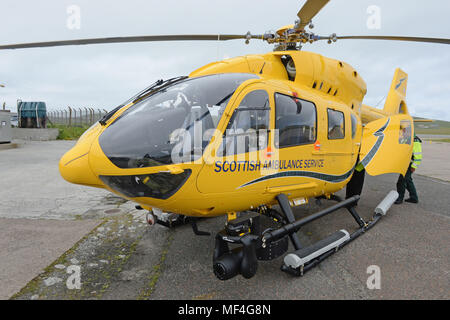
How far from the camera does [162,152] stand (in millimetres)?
2746

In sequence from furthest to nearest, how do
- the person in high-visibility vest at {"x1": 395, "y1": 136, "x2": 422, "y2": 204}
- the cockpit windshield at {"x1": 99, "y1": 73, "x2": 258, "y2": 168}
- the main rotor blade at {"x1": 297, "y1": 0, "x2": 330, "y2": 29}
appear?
the person in high-visibility vest at {"x1": 395, "y1": 136, "x2": 422, "y2": 204}, the main rotor blade at {"x1": 297, "y1": 0, "x2": 330, "y2": 29}, the cockpit windshield at {"x1": 99, "y1": 73, "x2": 258, "y2": 168}

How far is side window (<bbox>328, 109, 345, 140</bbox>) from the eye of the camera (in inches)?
175

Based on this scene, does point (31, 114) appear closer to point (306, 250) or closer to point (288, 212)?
point (288, 212)

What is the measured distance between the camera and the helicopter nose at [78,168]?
2812 millimetres

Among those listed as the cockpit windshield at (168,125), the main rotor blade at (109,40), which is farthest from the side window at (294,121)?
the main rotor blade at (109,40)

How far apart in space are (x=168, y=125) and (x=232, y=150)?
0.70m

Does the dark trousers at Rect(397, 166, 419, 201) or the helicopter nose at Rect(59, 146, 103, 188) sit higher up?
the helicopter nose at Rect(59, 146, 103, 188)

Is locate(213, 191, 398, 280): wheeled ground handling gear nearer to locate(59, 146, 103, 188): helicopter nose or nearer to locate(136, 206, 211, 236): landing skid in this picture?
locate(136, 206, 211, 236): landing skid

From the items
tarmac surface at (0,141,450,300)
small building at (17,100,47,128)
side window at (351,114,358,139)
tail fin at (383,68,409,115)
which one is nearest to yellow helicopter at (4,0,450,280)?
tarmac surface at (0,141,450,300)

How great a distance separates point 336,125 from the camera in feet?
15.2

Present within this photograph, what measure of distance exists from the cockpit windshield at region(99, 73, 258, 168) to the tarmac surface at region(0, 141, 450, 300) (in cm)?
150

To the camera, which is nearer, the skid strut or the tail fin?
the skid strut
